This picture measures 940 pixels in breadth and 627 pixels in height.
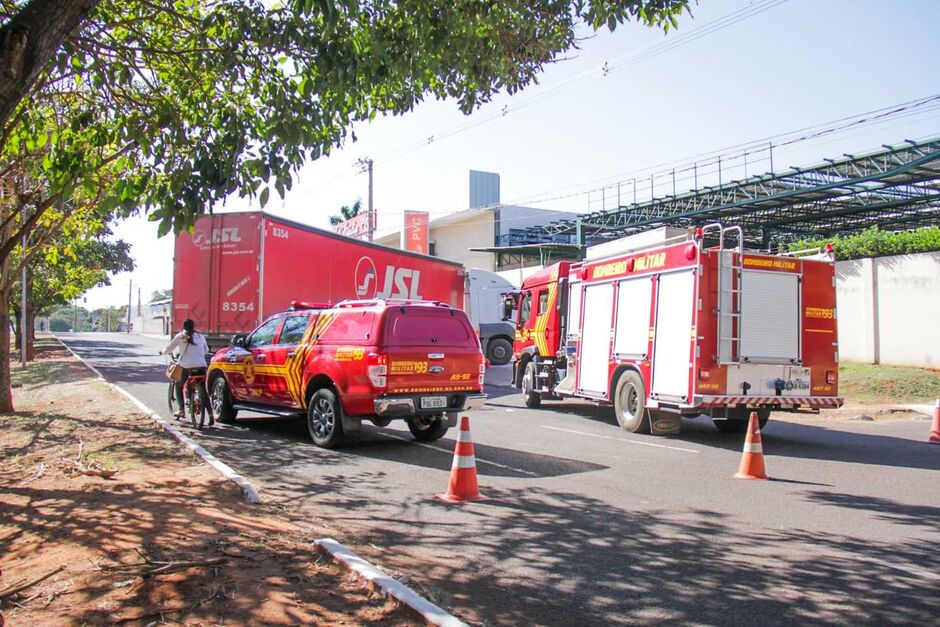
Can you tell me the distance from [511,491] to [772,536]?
259 cm

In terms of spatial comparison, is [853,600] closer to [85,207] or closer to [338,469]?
[338,469]

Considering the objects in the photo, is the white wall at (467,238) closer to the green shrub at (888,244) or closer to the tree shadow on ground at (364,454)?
the green shrub at (888,244)

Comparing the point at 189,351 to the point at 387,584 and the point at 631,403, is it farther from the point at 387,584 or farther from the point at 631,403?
the point at 387,584

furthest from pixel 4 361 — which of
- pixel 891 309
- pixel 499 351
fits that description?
pixel 891 309

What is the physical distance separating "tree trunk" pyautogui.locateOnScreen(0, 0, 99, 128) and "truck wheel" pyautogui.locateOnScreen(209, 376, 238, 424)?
858cm

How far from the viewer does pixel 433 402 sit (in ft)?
31.5

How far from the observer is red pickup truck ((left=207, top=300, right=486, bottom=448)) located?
9266 mm

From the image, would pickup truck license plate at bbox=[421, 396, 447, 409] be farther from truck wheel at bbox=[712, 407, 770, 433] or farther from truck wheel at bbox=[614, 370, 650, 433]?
truck wheel at bbox=[712, 407, 770, 433]

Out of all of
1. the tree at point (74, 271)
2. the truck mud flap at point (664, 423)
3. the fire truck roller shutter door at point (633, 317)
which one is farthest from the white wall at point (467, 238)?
the truck mud flap at point (664, 423)

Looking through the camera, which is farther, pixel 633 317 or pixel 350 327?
pixel 633 317

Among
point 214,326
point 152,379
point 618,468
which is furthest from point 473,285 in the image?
point 618,468

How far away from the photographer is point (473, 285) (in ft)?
90.3

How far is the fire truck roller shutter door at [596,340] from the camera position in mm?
12711

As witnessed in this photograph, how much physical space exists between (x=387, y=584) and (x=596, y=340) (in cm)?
926
